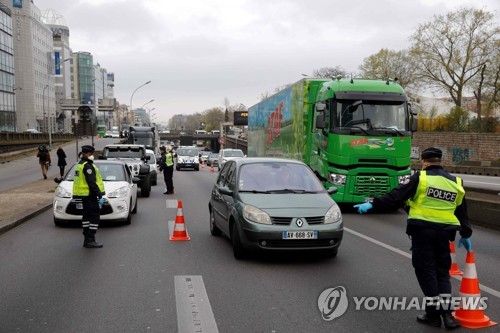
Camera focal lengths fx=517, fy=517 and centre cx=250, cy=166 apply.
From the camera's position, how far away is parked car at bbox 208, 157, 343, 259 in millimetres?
7203

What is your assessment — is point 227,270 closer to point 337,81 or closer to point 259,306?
point 259,306

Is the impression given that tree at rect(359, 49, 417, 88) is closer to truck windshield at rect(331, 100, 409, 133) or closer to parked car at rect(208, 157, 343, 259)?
truck windshield at rect(331, 100, 409, 133)

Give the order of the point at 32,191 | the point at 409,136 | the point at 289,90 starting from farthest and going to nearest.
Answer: the point at 32,191 → the point at 289,90 → the point at 409,136

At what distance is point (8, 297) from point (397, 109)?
34.9 feet

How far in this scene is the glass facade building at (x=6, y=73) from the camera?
71.2 m

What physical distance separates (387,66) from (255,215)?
214ft

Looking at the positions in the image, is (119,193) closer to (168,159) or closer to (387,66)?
(168,159)

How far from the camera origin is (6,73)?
7362 centimetres

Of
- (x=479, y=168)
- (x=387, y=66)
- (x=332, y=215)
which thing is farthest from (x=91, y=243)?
(x=387, y=66)

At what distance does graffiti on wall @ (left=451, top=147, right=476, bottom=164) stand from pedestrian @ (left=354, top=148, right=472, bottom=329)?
45.7 metres

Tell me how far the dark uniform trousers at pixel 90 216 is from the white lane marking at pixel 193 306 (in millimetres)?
2639

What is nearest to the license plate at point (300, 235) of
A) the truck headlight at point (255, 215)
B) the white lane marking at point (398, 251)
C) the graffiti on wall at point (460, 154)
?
the truck headlight at point (255, 215)

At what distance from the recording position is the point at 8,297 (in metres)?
5.77

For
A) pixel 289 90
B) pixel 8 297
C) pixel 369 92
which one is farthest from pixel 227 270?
pixel 289 90
